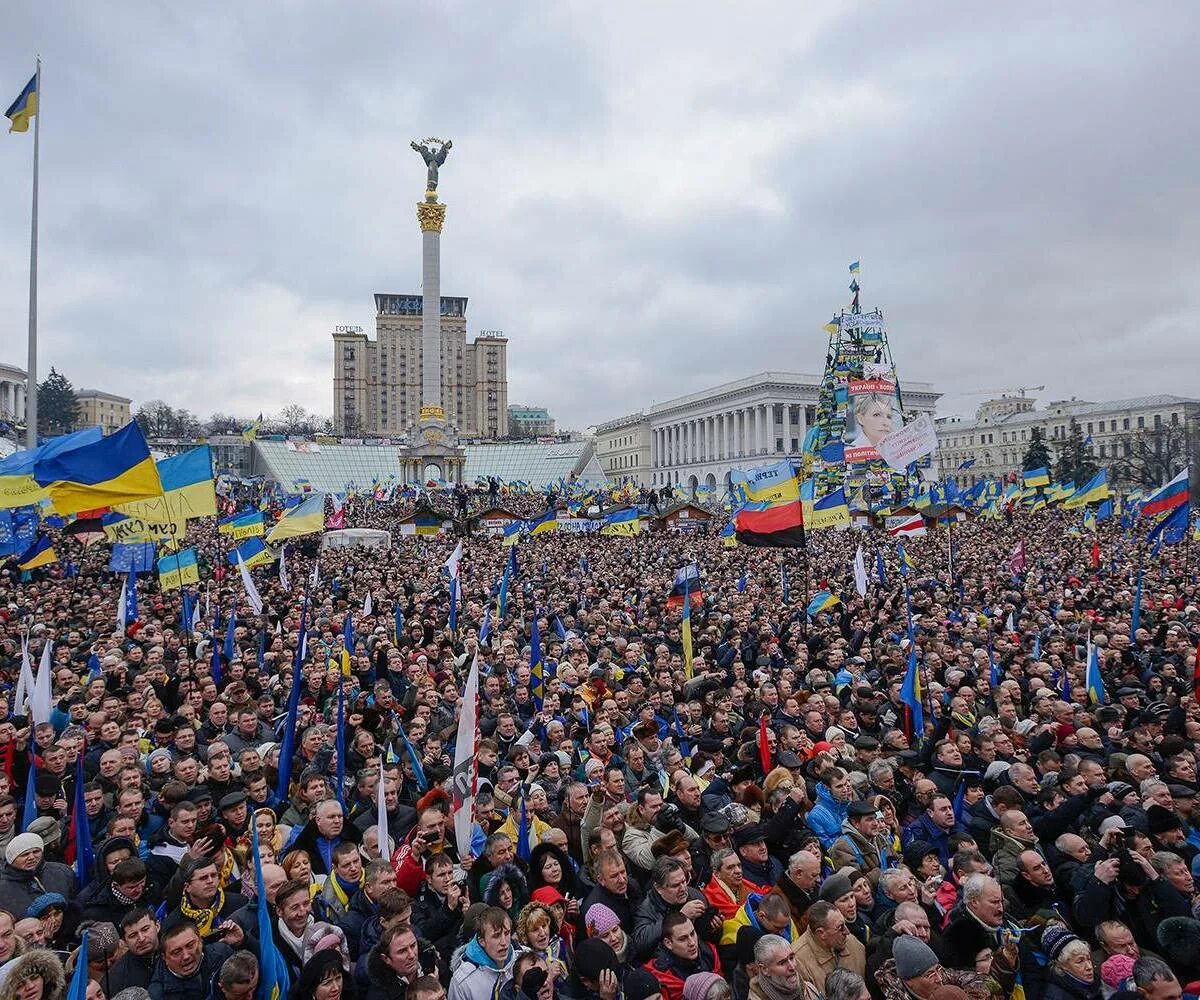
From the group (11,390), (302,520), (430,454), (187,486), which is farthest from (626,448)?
(187,486)

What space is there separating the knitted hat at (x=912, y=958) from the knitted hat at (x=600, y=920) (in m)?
1.31

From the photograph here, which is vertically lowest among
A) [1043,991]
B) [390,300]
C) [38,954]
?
[1043,991]

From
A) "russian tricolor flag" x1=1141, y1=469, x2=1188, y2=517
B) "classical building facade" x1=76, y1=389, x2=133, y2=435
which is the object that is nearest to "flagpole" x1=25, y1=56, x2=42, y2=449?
"russian tricolor flag" x1=1141, y1=469, x2=1188, y2=517

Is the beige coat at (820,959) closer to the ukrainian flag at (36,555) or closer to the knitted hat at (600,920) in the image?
the knitted hat at (600,920)

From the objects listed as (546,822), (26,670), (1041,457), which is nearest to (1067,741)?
(546,822)

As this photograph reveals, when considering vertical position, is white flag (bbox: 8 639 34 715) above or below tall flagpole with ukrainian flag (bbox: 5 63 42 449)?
below

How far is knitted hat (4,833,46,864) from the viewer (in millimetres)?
4252

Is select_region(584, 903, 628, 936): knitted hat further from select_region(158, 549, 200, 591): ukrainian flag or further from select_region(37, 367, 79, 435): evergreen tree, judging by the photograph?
select_region(37, 367, 79, 435): evergreen tree

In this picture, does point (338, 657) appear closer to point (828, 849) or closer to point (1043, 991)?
point (828, 849)

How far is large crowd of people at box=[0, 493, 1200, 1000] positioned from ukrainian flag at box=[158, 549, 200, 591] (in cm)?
105

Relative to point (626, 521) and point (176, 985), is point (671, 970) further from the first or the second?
point (626, 521)

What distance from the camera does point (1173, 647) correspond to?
10.3 meters

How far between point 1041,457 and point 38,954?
6477 cm

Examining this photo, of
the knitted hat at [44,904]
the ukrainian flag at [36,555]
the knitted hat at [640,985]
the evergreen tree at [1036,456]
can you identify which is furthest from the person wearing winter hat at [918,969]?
the evergreen tree at [1036,456]
